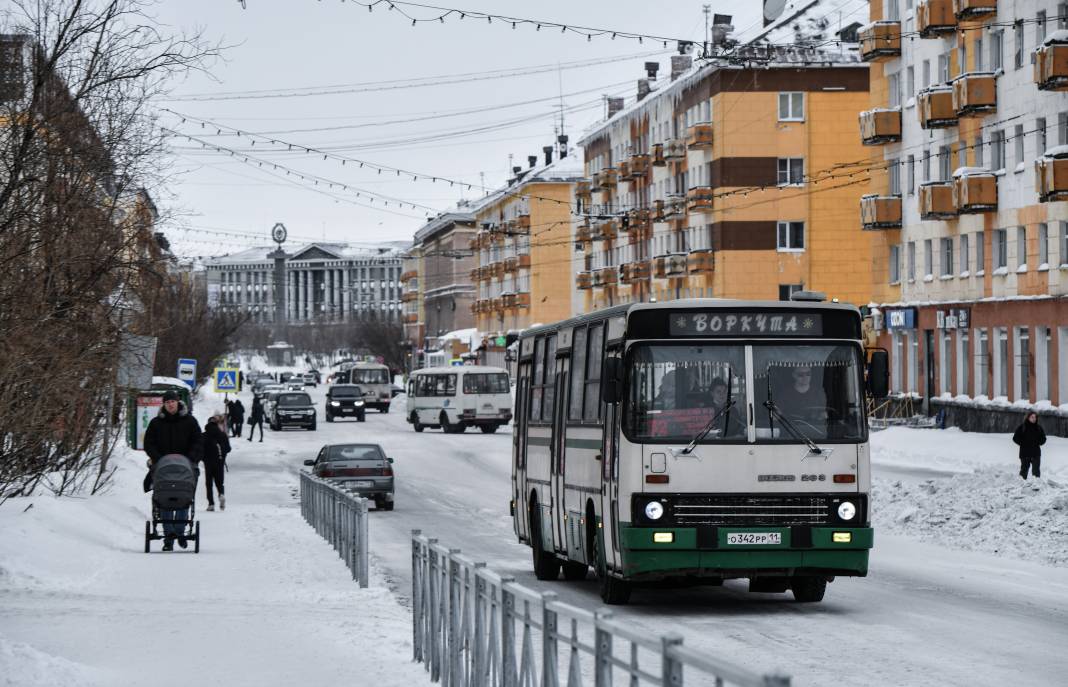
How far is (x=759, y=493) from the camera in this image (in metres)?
16.2

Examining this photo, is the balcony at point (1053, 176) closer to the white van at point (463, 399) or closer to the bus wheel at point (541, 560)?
the white van at point (463, 399)

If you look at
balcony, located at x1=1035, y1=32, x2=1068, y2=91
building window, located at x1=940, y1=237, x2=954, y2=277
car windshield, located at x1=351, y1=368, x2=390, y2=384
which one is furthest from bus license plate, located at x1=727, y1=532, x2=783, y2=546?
car windshield, located at x1=351, y1=368, x2=390, y2=384

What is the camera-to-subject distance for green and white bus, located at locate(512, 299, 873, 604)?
16.1 m

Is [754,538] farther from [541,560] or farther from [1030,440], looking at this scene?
[1030,440]

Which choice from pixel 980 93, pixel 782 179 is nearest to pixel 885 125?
pixel 980 93

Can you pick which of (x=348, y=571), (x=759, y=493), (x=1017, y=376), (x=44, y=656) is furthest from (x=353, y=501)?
(x=1017, y=376)

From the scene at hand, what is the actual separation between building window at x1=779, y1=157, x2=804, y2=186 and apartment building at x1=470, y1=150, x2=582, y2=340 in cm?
3132

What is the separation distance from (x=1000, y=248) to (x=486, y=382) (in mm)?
22408

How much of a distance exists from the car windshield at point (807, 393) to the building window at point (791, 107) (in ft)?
214

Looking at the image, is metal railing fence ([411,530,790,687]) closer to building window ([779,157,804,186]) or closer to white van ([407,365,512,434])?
white van ([407,365,512,434])

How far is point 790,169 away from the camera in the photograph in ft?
265

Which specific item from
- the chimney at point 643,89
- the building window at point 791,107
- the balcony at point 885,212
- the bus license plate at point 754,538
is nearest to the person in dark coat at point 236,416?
the balcony at point 885,212

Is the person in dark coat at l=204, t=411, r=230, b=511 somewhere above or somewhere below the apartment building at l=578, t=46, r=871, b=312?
below

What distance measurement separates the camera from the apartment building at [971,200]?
175 feet
